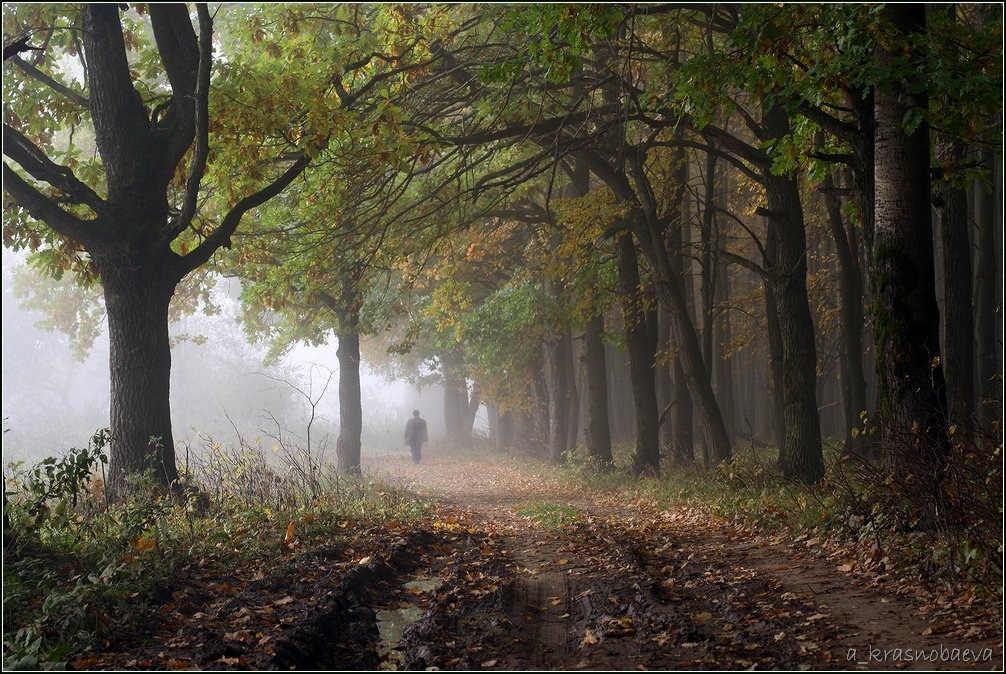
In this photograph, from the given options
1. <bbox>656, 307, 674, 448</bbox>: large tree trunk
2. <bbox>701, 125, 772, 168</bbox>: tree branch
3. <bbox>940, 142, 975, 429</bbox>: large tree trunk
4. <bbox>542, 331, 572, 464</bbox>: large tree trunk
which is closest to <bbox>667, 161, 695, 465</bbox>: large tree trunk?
<bbox>656, 307, 674, 448</bbox>: large tree trunk

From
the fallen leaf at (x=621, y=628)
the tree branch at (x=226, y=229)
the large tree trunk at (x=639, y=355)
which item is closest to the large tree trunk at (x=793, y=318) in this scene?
the large tree trunk at (x=639, y=355)

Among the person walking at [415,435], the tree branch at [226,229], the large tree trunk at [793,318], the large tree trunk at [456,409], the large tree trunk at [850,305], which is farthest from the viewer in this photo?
the large tree trunk at [456,409]

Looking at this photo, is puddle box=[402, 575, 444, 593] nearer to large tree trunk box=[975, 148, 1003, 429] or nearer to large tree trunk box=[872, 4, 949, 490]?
large tree trunk box=[872, 4, 949, 490]

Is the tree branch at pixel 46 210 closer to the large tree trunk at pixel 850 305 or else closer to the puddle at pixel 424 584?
the puddle at pixel 424 584

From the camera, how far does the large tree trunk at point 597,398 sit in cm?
2111

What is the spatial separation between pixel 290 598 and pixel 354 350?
1876 cm

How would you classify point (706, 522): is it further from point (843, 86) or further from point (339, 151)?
point (339, 151)

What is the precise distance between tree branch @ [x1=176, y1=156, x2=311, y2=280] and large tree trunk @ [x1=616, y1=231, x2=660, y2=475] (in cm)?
825

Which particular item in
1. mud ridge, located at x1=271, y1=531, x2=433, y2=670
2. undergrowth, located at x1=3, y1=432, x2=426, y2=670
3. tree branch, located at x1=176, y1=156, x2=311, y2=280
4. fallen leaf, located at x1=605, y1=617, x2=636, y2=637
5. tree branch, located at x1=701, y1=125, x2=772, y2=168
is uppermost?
tree branch, located at x1=701, y1=125, x2=772, y2=168

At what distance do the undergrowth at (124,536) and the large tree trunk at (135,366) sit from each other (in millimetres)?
456

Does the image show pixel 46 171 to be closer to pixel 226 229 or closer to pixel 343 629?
pixel 226 229

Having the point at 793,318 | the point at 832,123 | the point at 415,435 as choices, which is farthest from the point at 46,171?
the point at 415,435

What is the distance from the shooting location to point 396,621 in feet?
19.5

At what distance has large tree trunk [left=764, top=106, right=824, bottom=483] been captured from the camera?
41.2ft
